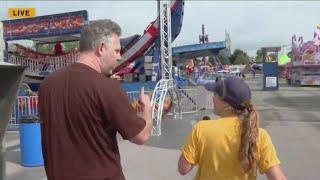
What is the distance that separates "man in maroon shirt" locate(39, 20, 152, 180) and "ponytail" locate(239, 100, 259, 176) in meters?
0.57

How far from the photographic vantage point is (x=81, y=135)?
299 centimetres

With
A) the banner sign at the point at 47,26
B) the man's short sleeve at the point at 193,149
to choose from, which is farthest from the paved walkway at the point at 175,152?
the banner sign at the point at 47,26

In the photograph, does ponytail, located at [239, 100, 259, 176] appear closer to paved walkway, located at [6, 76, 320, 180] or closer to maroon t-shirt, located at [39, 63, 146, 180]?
maroon t-shirt, located at [39, 63, 146, 180]

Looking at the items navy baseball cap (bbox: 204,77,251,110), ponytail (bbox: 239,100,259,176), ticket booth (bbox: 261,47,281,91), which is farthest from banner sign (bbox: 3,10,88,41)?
ponytail (bbox: 239,100,259,176)

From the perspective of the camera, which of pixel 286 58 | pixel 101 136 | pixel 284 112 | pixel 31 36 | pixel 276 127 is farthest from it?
pixel 286 58

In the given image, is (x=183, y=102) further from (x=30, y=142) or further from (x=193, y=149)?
(x=193, y=149)

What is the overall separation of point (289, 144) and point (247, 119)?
8672 mm

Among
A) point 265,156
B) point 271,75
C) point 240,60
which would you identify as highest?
point 240,60

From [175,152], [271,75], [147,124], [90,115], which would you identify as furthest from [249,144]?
[271,75]

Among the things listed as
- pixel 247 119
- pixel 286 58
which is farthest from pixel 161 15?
pixel 286 58

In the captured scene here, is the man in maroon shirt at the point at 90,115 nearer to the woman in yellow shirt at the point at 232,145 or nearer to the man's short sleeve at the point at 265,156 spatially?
the woman in yellow shirt at the point at 232,145

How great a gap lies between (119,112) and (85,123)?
0.70ft

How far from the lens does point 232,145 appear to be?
3.17 meters

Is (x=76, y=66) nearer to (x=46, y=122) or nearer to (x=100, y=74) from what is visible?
(x=100, y=74)
